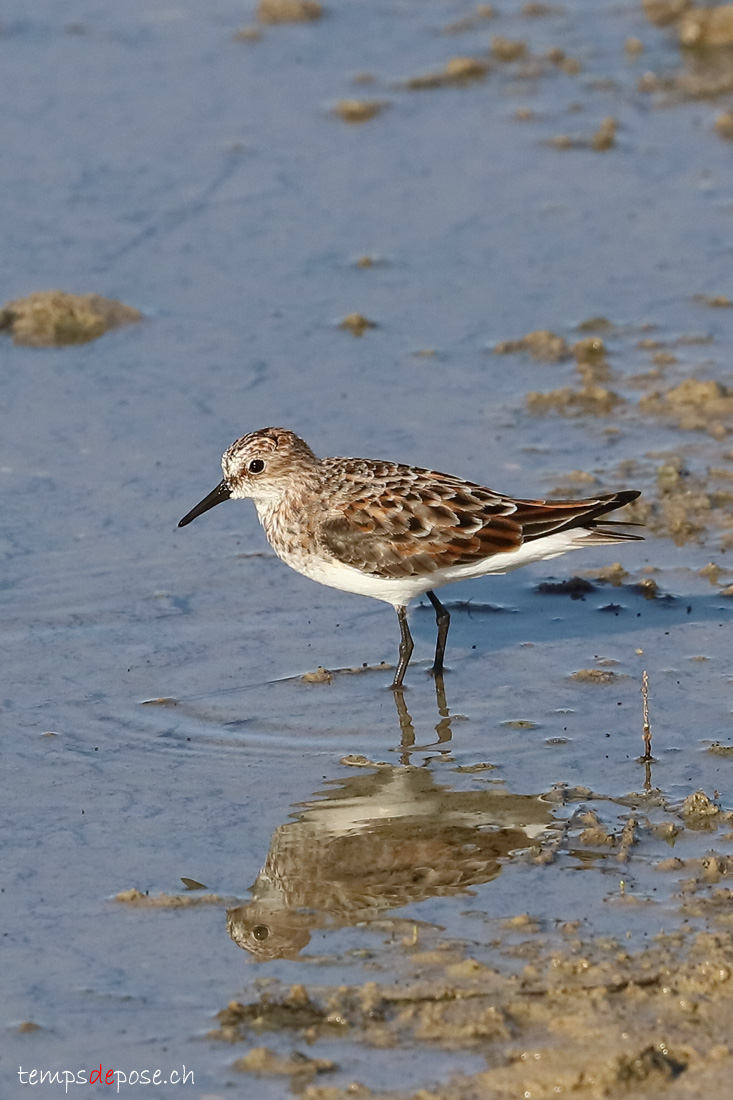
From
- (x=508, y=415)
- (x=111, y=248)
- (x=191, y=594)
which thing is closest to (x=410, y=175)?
(x=111, y=248)

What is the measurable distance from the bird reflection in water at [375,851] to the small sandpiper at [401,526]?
1.13m

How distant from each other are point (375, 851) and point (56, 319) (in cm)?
647

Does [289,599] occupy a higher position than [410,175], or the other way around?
[410,175]

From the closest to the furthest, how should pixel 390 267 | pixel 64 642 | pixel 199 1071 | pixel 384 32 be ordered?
pixel 199 1071 → pixel 64 642 → pixel 390 267 → pixel 384 32

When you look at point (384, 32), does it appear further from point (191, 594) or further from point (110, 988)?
point (110, 988)

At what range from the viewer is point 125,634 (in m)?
9.70

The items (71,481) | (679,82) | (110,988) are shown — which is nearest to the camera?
(110,988)

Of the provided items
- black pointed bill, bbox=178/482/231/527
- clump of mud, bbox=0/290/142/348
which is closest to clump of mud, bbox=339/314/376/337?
clump of mud, bbox=0/290/142/348

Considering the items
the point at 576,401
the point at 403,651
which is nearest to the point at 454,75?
the point at 576,401

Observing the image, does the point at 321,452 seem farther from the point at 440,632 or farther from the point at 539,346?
the point at 440,632

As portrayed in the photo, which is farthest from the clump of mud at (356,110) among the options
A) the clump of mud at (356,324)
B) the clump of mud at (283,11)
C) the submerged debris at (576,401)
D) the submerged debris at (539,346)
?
the submerged debris at (576,401)

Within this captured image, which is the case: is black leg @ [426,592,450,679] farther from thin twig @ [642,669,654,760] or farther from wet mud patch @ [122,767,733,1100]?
thin twig @ [642,669,654,760]

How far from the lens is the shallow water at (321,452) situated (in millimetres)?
7160

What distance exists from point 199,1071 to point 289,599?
419cm
